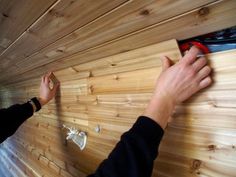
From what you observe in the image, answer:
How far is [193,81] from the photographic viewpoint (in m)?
0.67

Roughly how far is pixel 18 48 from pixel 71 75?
0.32 meters

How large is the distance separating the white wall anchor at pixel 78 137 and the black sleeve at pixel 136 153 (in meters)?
0.66

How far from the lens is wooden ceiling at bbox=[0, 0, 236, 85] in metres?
0.56

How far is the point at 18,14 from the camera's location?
0.85m

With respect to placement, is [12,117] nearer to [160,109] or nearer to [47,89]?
[47,89]

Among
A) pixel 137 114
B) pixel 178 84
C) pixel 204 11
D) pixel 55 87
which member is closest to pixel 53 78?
pixel 55 87

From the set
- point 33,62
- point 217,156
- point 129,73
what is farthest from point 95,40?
point 33,62

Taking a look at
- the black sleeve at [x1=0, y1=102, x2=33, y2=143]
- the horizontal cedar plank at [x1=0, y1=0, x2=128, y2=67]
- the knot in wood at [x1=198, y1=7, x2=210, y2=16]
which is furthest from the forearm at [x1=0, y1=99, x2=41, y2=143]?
the knot in wood at [x1=198, y1=7, x2=210, y2=16]

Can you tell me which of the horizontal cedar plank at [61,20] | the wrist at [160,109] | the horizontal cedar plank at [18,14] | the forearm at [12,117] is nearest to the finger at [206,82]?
the wrist at [160,109]

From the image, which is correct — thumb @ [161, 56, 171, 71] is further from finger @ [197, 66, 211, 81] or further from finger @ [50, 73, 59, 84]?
finger @ [50, 73, 59, 84]

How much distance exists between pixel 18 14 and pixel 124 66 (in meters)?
0.45

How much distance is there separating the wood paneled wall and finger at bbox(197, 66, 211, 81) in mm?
19

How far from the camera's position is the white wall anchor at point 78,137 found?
1.30m

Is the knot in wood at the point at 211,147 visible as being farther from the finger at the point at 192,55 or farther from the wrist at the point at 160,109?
the finger at the point at 192,55
